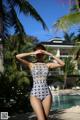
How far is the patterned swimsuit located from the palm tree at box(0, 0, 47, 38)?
38.0ft

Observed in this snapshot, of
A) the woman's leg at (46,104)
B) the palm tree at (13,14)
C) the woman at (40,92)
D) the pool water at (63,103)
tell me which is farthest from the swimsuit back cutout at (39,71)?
the pool water at (63,103)

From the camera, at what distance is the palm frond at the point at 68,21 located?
1703cm

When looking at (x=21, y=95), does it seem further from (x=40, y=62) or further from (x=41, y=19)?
(x=40, y=62)

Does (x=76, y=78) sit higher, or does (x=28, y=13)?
(x=28, y=13)

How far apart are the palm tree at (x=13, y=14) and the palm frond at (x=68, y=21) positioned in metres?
1.41

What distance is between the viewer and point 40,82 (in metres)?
4.68

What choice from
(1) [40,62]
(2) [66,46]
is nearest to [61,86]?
(2) [66,46]

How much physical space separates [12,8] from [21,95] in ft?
14.1

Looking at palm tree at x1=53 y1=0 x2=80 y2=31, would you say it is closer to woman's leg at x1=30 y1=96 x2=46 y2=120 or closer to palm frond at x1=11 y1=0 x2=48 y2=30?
palm frond at x1=11 y1=0 x2=48 y2=30

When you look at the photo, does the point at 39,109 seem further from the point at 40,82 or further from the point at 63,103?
the point at 63,103

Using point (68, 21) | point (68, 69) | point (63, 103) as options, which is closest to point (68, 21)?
point (68, 21)

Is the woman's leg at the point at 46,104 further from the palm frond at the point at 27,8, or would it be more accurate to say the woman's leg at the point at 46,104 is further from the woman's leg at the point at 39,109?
the palm frond at the point at 27,8

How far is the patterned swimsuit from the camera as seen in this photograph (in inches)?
183

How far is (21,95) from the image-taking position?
18375 mm
